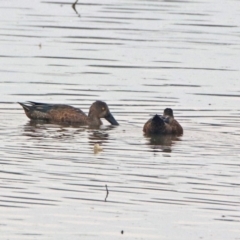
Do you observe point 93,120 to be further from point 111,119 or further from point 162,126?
point 162,126

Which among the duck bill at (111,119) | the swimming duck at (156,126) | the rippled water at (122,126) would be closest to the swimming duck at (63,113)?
the duck bill at (111,119)

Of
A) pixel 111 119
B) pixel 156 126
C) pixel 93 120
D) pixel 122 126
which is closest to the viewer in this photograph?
pixel 156 126

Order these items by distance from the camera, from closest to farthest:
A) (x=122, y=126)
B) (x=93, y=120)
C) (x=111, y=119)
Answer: (x=122, y=126) → (x=111, y=119) → (x=93, y=120)

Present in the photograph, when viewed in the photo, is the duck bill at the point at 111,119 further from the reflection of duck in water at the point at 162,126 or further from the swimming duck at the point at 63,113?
the reflection of duck in water at the point at 162,126

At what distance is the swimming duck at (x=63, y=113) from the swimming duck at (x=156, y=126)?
3.51ft

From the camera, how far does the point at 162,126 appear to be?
48.7 feet

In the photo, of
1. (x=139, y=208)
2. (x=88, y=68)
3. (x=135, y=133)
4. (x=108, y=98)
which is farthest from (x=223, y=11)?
(x=139, y=208)

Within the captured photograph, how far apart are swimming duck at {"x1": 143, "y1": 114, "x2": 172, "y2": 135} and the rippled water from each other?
0.20 metres

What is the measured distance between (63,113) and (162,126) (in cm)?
178

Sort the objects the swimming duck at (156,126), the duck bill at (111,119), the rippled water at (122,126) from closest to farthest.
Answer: the rippled water at (122,126) → the swimming duck at (156,126) → the duck bill at (111,119)

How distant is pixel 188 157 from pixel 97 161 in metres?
1.16

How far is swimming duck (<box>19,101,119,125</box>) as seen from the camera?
1590 cm

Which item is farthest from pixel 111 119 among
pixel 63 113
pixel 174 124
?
pixel 174 124

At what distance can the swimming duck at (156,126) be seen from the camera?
1473cm
